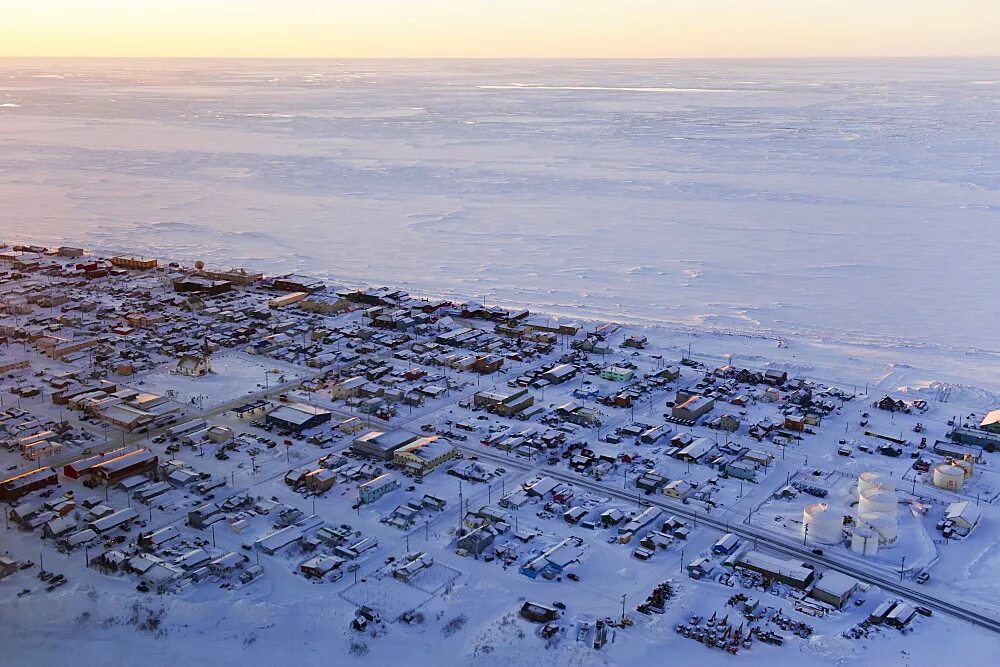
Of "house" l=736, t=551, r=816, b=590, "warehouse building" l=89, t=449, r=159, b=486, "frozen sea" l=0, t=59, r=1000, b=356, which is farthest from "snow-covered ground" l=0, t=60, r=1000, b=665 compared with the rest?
"warehouse building" l=89, t=449, r=159, b=486

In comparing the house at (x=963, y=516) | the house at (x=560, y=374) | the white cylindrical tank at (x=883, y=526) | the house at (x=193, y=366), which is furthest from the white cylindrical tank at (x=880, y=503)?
the house at (x=193, y=366)

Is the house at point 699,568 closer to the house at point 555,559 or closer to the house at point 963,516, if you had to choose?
the house at point 555,559

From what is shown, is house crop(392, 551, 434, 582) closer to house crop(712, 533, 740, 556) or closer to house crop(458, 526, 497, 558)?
house crop(458, 526, 497, 558)

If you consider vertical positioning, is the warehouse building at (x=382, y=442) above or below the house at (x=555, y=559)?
above

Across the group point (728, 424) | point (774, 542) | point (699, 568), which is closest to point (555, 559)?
point (699, 568)

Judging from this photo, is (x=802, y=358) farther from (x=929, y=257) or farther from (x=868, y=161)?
(x=868, y=161)

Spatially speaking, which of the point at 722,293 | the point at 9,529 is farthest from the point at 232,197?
the point at 9,529
